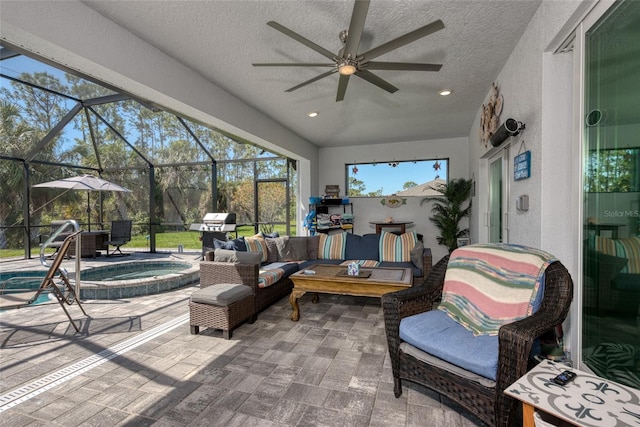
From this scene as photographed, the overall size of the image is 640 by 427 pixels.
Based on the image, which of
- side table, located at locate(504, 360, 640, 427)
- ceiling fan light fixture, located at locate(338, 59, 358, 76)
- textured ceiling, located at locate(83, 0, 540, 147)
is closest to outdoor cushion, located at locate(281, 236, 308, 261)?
textured ceiling, located at locate(83, 0, 540, 147)

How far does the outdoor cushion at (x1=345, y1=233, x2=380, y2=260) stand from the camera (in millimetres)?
4531

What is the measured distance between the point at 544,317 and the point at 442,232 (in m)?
4.98

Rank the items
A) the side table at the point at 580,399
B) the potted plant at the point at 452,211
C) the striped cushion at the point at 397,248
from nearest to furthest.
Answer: the side table at the point at 580,399 → the striped cushion at the point at 397,248 → the potted plant at the point at 452,211

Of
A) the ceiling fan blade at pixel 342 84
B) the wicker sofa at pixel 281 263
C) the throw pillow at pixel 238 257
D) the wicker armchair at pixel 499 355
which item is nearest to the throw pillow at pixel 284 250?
the wicker sofa at pixel 281 263

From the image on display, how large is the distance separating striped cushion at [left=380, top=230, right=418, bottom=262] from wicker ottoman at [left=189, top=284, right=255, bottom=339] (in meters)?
2.34

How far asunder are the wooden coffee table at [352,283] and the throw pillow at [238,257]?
480 mm

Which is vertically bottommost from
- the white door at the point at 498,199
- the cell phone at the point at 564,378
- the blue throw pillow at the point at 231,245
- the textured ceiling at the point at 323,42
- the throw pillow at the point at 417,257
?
the cell phone at the point at 564,378

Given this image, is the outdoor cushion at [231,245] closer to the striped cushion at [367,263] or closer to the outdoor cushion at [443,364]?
the striped cushion at [367,263]

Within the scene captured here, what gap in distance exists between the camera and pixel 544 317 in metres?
1.45

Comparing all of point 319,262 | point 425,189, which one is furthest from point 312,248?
point 425,189

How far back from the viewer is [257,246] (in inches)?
170

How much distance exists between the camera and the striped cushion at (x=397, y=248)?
4.36 meters

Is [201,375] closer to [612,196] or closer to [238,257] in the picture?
[238,257]

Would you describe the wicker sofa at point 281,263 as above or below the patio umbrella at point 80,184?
below
